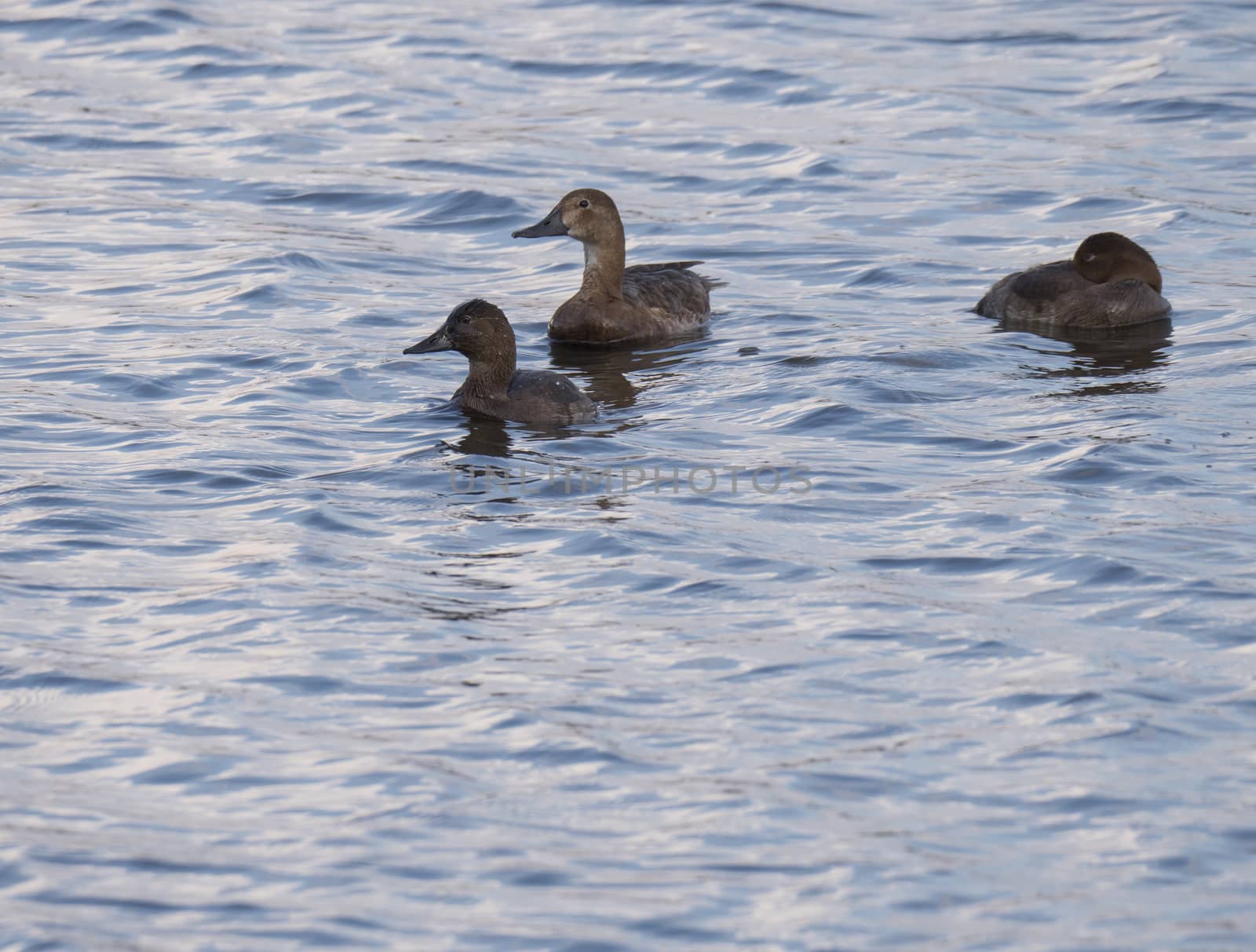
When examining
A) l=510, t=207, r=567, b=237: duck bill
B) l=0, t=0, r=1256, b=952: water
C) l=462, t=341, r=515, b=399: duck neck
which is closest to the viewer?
l=0, t=0, r=1256, b=952: water

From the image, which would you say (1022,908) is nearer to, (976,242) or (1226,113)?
(976,242)

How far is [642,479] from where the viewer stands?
34.0ft

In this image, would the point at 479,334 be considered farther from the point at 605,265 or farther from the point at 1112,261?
the point at 1112,261

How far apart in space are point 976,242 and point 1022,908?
10610 millimetres

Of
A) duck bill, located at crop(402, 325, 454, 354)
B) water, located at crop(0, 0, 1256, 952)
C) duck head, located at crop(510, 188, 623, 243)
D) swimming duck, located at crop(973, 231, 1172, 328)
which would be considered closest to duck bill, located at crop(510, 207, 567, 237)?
duck head, located at crop(510, 188, 623, 243)

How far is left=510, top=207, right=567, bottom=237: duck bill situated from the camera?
1443 cm

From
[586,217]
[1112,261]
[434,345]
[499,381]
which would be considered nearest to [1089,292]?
[1112,261]

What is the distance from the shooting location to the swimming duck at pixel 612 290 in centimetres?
1383

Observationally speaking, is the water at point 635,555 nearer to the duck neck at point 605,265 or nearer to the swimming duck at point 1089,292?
the swimming duck at point 1089,292

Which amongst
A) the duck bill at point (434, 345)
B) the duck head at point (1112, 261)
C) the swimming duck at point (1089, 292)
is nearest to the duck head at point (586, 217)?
the duck bill at point (434, 345)

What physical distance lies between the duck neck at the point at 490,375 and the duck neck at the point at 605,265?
2.34m

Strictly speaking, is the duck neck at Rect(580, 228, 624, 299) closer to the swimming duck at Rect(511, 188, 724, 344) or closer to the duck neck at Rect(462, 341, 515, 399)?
the swimming duck at Rect(511, 188, 724, 344)

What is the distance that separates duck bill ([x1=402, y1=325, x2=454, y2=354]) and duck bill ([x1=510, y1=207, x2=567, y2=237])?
8.08ft

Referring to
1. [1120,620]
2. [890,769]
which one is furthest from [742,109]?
[890,769]
